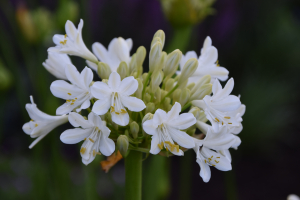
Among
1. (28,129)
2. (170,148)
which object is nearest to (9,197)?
(28,129)

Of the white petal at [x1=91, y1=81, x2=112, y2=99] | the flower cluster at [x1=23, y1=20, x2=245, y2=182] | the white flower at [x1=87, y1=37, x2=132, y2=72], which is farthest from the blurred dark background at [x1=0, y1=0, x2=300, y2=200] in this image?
the white petal at [x1=91, y1=81, x2=112, y2=99]

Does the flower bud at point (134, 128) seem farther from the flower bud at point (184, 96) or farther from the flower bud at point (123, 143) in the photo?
the flower bud at point (184, 96)

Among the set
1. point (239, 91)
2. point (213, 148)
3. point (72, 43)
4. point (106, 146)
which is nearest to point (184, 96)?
point (213, 148)

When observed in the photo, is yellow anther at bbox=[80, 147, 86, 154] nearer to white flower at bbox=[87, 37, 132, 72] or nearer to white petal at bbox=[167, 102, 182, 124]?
white petal at bbox=[167, 102, 182, 124]

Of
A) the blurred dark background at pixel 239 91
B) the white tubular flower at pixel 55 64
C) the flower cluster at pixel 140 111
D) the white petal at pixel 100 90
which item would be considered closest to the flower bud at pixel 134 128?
the flower cluster at pixel 140 111

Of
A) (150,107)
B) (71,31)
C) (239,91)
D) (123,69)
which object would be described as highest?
(71,31)

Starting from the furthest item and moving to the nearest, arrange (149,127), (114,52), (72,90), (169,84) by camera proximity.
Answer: (114,52) → (169,84) → (72,90) → (149,127)

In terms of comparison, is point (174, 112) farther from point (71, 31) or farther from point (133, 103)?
point (71, 31)

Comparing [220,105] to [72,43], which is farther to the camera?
[72,43]
